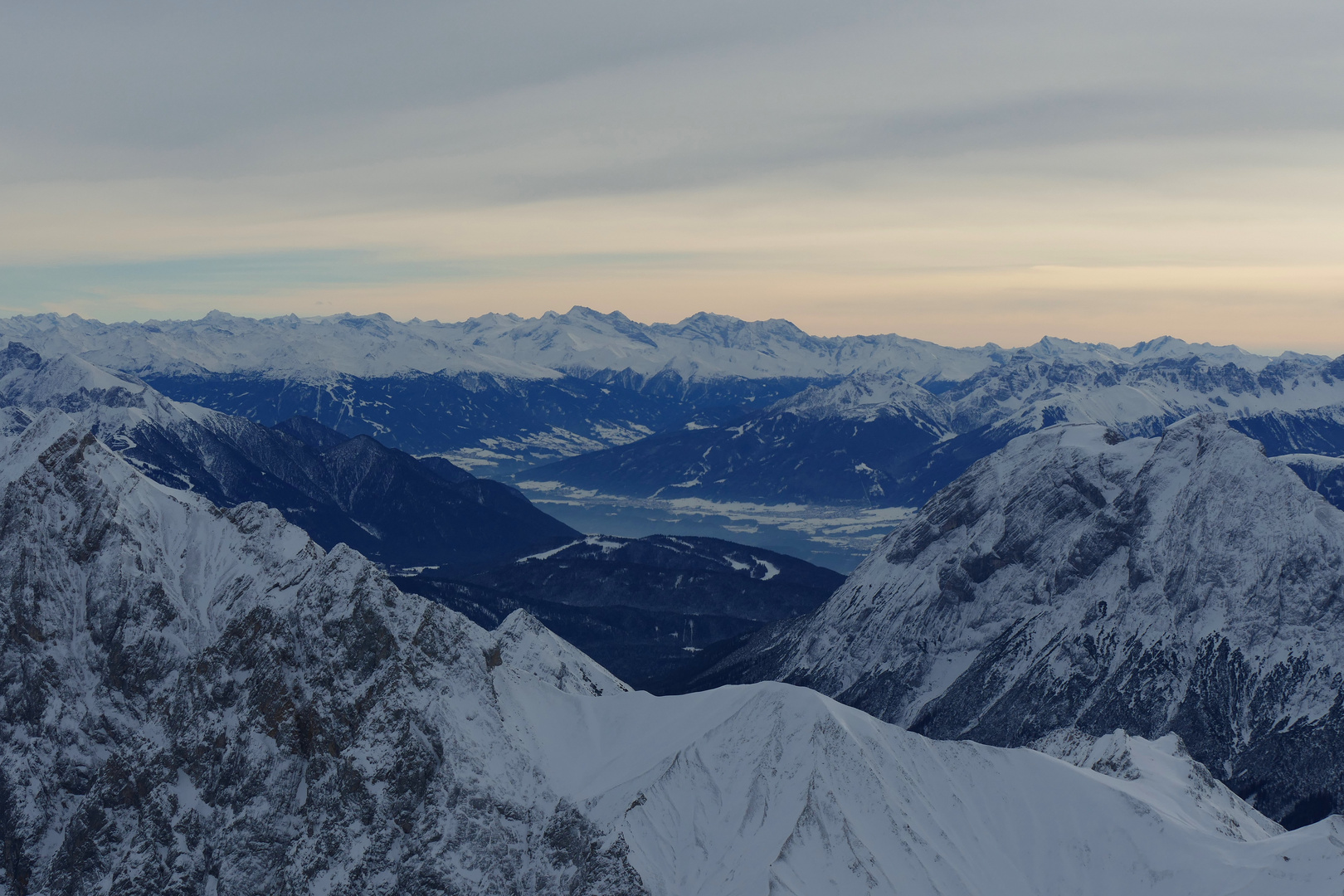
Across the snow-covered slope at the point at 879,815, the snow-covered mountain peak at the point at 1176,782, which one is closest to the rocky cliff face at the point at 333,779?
the snow-covered slope at the point at 879,815

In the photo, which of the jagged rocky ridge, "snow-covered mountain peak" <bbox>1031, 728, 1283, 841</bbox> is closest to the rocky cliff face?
the jagged rocky ridge

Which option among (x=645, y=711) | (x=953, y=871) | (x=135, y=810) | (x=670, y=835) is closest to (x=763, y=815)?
(x=670, y=835)

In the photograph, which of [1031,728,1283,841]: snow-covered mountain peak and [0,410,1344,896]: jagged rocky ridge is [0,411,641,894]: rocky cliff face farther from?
[1031,728,1283,841]: snow-covered mountain peak

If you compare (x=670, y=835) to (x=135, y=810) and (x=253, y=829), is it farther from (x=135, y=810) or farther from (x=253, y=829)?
(x=135, y=810)

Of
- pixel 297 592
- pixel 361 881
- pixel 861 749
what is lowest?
pixel 361 881

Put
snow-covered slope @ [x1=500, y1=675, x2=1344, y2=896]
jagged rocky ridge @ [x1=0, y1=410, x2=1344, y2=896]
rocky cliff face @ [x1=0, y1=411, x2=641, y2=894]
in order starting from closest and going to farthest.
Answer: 1. snow-covered slope @ [x1=500, y1=675, x2=1344, y2=896]
2. jagged rocky ridge @ [x1=0, y1=410, x2=1344, y2=896]
3. rocky cliff face @ [x1=0, y1=411, x2=641, y2=894]

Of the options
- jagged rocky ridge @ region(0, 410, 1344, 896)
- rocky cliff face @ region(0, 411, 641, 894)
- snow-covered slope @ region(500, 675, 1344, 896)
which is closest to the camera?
snow-covered slope @ region(500, 675, 1344, 896)
